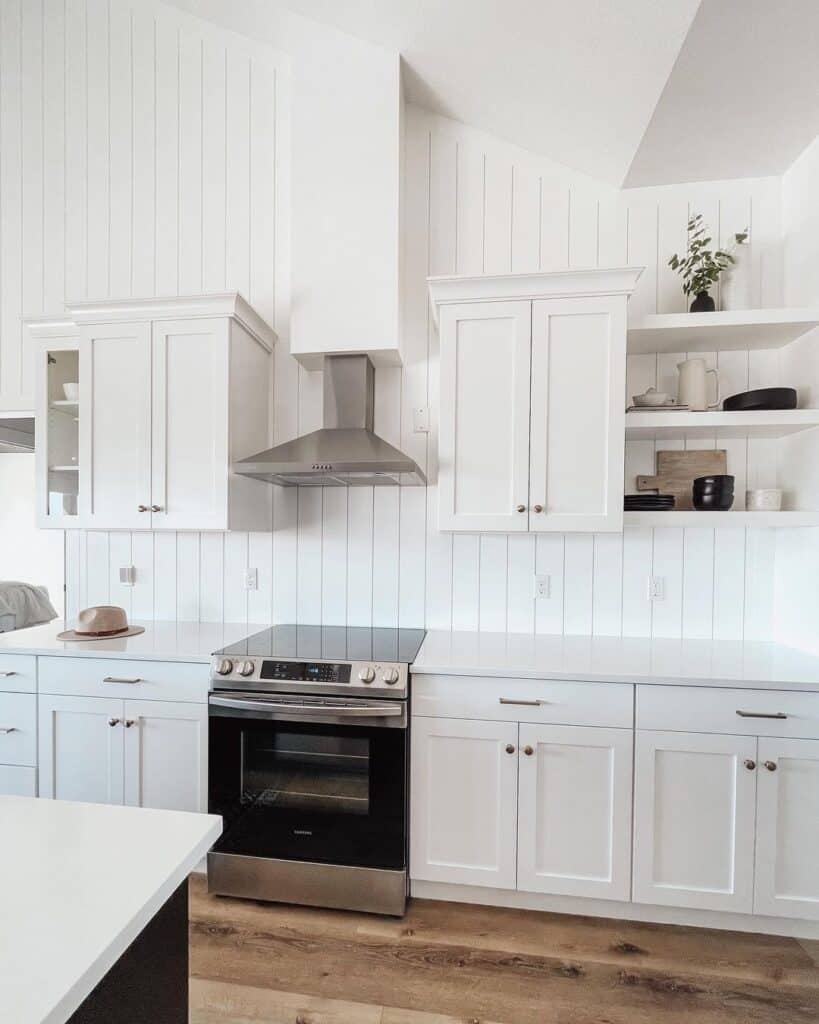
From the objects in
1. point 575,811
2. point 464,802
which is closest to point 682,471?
point 575,811

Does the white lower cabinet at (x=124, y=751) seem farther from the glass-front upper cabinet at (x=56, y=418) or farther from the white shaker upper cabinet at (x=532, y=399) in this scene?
the white shaker upper cabinet at (x=532, y=399)

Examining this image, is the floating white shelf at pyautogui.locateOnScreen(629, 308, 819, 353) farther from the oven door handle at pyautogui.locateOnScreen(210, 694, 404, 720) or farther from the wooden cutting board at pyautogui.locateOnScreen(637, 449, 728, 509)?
the oven door handle at pyautogui.locateOnScreen(210, 694, 404, 720)

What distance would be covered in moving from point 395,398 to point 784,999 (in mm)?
2601

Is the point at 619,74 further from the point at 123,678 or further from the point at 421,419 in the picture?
the point at 123,678

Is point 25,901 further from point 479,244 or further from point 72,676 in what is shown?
point 479,244

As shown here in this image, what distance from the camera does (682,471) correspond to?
241 centimetres

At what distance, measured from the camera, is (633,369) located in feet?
8.13

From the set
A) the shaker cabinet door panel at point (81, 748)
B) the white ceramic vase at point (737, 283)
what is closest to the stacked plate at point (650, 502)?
the white ceramic vase at point (737, 283)

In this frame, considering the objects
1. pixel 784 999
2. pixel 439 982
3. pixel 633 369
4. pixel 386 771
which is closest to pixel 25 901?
pixel 386 771

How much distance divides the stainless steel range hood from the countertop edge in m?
1.45

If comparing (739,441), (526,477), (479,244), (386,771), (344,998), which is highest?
(479,244)

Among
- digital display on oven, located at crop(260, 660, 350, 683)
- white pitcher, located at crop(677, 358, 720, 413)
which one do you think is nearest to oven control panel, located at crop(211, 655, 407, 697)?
digital display on oven, located at crop(260, 660, 350, 683)

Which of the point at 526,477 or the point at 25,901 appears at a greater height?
the point at 526,477

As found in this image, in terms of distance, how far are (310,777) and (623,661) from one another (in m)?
1.27
